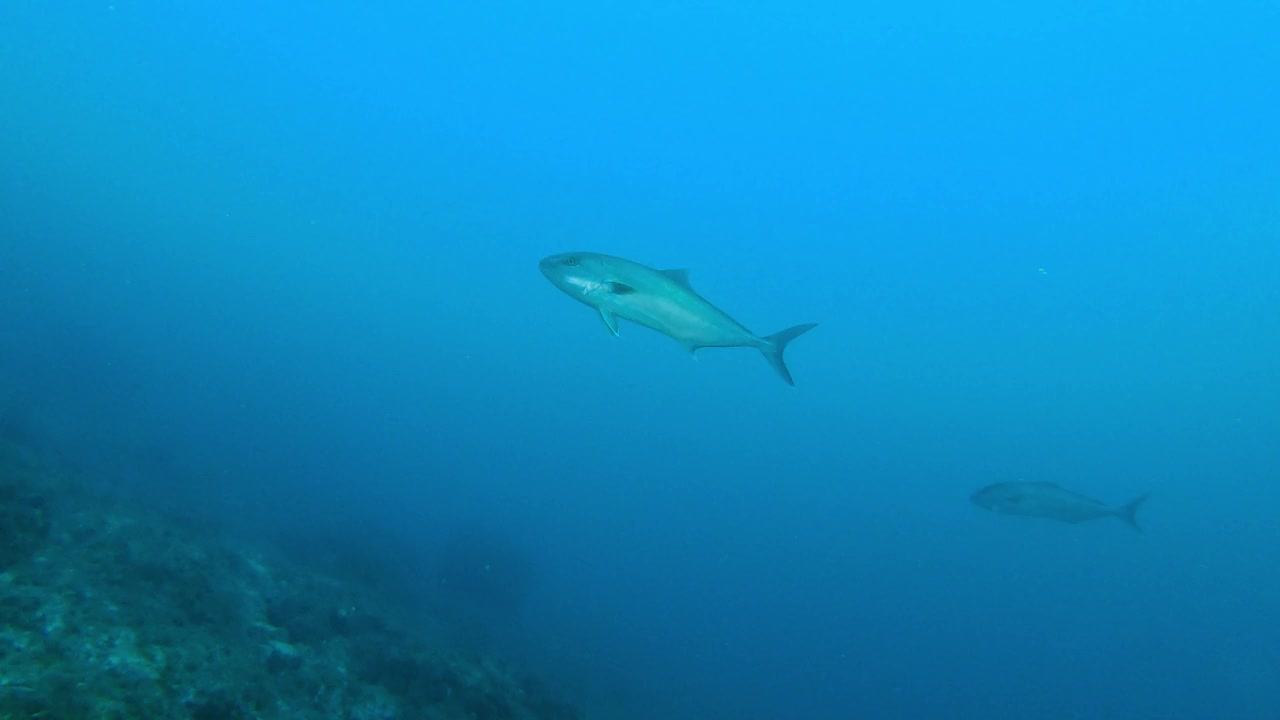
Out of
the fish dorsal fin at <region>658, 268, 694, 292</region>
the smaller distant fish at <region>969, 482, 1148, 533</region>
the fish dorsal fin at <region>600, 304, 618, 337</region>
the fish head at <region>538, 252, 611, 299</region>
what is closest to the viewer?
the fish head at <region>538, 252, 611, 299</region>

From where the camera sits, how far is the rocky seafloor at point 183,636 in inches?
219

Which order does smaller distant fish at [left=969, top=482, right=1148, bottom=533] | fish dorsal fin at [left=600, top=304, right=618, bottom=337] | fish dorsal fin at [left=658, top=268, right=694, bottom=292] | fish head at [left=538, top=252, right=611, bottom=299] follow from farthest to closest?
smaller distant fish at [left=969, top=482, right=1148, bottom=533] < fish dorsal fin at [left=658, top=268, right=694, bottom=292] < fish dorsal fin at [left=600, top=304, right=618, bottom=337] < fish head at [left=538, top=252, right=611, bottom=299]

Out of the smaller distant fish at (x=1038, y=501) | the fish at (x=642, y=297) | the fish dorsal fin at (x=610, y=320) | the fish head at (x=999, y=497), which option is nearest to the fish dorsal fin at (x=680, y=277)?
the fish at (x=642, y=297)

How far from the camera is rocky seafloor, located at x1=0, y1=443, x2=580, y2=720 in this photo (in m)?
5.57

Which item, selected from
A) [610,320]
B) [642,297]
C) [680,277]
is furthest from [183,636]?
[680,277]

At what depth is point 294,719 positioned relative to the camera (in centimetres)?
690

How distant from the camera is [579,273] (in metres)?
5.16

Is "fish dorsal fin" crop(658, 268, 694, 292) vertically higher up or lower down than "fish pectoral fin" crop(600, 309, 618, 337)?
higher up

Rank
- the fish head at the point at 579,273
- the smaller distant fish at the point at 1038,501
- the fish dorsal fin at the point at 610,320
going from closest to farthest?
the fish head at the point at 579,273, the fish dorsal fin at the point at 610,320, the smaller distant fish at the point at 1038,501

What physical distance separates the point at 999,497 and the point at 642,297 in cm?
1032

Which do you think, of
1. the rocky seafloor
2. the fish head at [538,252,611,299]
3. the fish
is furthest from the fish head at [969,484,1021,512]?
the fish head at [538,252,611,299]

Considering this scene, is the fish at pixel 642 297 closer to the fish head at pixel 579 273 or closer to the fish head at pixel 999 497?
the fish head at pixel 579 273

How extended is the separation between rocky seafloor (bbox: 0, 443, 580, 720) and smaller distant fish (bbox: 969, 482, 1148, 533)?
954 cm

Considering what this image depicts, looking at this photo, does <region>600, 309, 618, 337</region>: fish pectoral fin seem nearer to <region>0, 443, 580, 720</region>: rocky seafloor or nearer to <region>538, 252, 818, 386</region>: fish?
<region>538, 252, 818, 386</region>: fish
